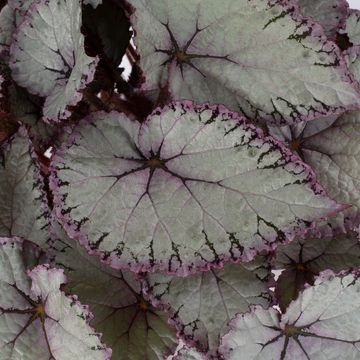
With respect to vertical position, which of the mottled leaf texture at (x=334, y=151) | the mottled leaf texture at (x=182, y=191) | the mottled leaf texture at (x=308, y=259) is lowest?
the mottled leaf texture at (x=182, y=191)

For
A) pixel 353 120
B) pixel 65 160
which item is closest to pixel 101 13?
pixel 65 160

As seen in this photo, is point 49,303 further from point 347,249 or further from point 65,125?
point 347,249

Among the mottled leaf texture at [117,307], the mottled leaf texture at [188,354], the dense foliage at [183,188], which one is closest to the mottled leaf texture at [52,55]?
the dense foliage at [183,188]

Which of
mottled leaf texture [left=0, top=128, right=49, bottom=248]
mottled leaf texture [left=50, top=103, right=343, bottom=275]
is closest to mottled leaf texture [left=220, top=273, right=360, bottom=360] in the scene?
mottled leaf texture [left=50, top=103, right=343, bottom=275]

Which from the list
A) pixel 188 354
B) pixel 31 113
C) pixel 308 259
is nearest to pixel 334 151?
pixel 308 259

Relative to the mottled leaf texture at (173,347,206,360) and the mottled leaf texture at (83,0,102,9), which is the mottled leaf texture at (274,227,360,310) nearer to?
the mottled leaf texture at (173,347,206,360)

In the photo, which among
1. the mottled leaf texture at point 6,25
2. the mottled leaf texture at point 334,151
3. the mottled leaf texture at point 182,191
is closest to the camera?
the mottled leaf texture at point 182,191

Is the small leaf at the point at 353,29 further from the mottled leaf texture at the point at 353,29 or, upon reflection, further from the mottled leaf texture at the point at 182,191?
the mottled leaf texture at the point at 182,191

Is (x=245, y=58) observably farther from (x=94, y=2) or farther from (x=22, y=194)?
(x=22, y=194)
